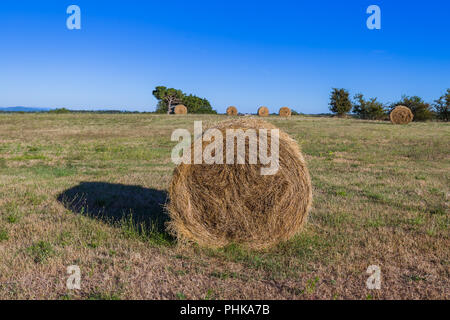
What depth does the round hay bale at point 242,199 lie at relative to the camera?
625 cm

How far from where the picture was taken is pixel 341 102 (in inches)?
2319

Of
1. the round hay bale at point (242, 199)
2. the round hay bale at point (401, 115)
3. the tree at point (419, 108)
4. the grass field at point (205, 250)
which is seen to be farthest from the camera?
the tree at point (419, 108)

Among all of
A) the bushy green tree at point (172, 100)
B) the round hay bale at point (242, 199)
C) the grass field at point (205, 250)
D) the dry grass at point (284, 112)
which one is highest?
the bushy green tree at point (172, 100)

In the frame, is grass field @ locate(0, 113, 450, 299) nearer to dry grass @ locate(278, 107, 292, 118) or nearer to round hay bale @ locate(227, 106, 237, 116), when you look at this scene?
dry grass @ locate(278, 107, 292, 118)

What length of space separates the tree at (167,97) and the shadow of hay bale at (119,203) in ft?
215

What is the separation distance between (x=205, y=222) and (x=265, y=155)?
1583 mm

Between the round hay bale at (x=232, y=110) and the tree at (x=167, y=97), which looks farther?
the tree at (x=167, y=97)

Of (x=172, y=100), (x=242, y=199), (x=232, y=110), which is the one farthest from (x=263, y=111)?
(x=242, y=199)

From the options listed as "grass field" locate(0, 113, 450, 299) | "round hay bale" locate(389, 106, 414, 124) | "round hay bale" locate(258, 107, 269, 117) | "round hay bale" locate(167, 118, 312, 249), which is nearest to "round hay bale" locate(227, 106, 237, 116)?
"round hay bale" locate(258, 107, 269, 117)

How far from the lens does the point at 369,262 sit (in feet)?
17.8

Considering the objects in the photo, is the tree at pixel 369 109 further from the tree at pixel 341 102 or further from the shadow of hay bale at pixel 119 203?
the shadow of hay bale at pixel 119 203

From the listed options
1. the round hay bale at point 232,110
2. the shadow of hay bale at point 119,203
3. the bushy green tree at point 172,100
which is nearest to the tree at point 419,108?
the round hay bale at point 232,110
